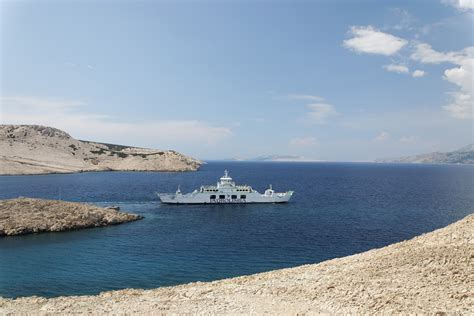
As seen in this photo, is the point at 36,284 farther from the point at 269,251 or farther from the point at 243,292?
the point at 269,251

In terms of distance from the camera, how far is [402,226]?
66.9 meters

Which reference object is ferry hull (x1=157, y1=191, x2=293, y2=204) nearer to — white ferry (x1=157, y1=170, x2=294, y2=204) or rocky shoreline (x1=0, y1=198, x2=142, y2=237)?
white ferry (x1=157, y1=170, x2=294, y2=204)

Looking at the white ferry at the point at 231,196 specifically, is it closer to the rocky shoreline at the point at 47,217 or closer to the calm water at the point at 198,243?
the calm water at the point at 198,243

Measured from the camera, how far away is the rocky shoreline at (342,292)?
19.5m

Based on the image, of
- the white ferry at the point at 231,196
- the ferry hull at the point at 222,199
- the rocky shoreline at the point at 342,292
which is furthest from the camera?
the white ferry at the point at 231,196

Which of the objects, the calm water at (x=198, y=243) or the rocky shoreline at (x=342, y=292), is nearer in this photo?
the rocky shoreline at (x=342, y=292)

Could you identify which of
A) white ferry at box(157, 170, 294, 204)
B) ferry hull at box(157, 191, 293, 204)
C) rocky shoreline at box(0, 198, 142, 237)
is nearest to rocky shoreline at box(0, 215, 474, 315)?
rocky shoreline at box(0, 198, 142, 237)

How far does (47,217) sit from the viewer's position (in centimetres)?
6081

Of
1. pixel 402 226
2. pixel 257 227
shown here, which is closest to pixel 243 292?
pixel 257 227

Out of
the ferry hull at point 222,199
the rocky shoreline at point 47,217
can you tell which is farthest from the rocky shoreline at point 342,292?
the ferry hull at point 222,199

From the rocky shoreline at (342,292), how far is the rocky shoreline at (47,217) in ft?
114

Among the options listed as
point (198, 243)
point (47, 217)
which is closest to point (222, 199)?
point (198, 243)

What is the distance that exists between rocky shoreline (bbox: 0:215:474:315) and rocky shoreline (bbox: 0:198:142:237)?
34.8m

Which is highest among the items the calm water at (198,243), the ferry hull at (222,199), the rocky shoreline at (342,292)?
the rocky shoreline at (342,292)
